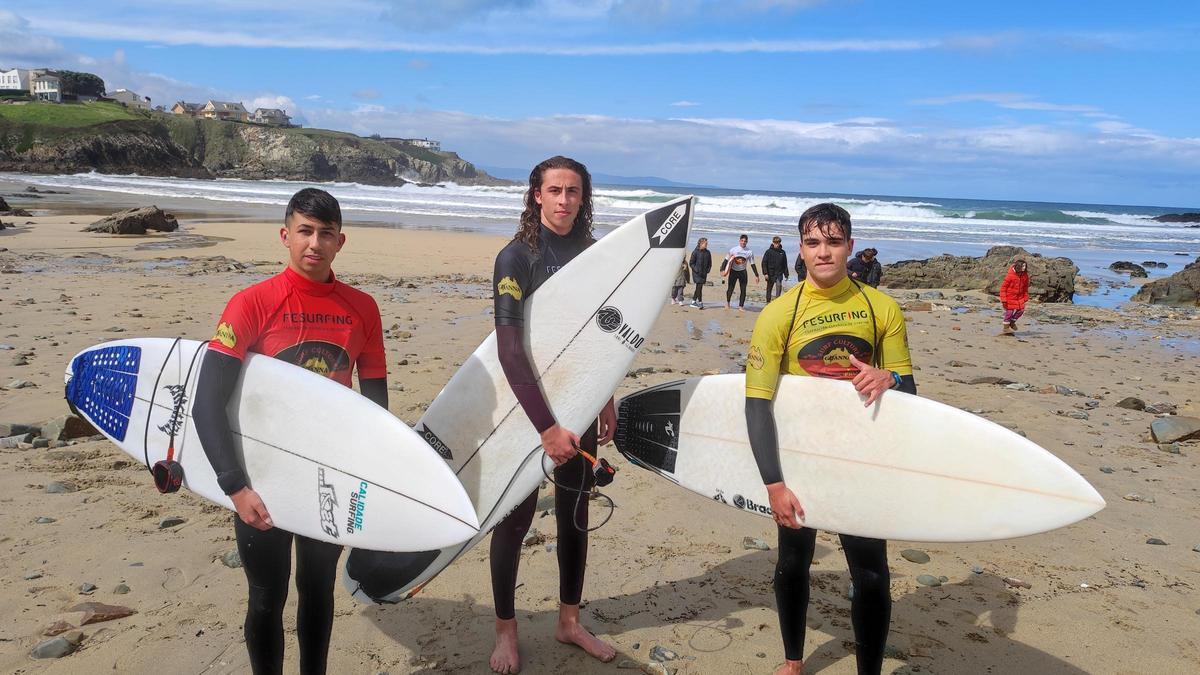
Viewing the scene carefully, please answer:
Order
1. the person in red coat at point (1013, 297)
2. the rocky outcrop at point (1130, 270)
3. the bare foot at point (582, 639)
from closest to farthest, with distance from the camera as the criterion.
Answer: the bare foot at point (582, 639), the person in red coat at point (1013, 297), the rocky outcrop at point (1130, 270)

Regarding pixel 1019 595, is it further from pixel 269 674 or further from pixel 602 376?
pixel 269 674

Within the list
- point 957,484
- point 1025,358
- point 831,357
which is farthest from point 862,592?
point 1025,358

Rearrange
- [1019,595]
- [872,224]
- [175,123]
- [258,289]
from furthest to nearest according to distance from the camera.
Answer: [175,123], [872,224], [1019,595], [258,289]

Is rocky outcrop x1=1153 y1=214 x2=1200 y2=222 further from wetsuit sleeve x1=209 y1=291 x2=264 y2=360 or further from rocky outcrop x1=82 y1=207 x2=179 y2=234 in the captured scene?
wetsuit sleeve x1=209 y1=291 x2=264 y2=360

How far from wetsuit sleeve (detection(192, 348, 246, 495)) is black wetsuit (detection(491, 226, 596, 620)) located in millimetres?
877

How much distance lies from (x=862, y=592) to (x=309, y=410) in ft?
6.32

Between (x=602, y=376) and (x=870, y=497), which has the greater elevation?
(x=602, y=376)

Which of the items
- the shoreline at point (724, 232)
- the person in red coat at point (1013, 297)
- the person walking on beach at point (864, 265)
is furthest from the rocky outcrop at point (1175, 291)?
the person walking on beach at point (864, 265)

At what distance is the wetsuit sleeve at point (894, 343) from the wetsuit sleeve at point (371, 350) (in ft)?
5.48

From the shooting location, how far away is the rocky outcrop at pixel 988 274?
15.6 meters

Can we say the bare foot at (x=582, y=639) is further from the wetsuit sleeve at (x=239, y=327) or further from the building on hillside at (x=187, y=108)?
the building on hillside at (x=187, y=108)

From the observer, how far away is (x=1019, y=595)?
11.6 ft

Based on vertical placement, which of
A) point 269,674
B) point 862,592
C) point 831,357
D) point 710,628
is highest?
point 831,357


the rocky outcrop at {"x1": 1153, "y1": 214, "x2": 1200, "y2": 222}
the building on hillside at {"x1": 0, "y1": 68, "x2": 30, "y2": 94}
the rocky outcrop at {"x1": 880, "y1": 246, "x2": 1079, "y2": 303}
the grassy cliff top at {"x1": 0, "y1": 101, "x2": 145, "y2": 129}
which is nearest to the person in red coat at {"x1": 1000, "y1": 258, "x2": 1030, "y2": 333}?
the rocky outcrop at {"x1": 880, "y1": 246, "x2": 1079, "y2": 303}
